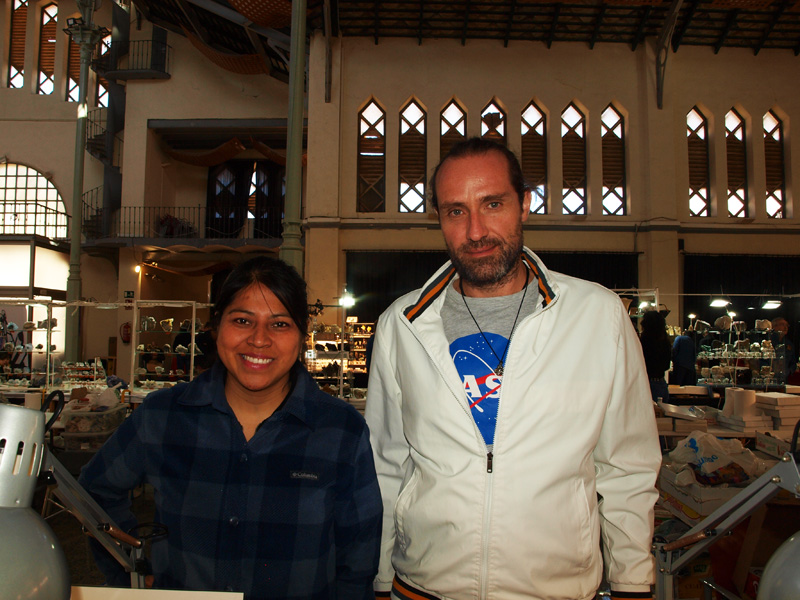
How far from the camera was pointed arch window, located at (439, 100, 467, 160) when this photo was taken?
→ 44.7 feet

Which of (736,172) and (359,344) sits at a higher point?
(736,172)

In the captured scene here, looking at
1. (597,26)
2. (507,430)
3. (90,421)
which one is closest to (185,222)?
(90,421)

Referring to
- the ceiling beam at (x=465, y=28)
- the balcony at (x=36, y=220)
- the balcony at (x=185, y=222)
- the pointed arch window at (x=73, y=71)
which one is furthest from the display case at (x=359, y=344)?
the pointed arch window at (x=73, y=71)

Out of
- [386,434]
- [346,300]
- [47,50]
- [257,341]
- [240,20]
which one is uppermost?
[47,50]

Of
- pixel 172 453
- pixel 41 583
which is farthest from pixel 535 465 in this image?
pixel 41 583

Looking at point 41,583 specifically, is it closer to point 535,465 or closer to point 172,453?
point 172,453

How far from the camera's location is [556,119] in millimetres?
13742

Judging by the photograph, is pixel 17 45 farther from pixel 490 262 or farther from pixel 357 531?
pixel 357 531

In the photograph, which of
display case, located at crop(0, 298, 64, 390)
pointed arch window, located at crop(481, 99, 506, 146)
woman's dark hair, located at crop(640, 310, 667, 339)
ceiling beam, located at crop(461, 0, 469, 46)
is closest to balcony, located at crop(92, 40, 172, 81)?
ceiling beam, located at crop(461, 0, 469, 46)

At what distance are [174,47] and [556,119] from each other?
11.4 m

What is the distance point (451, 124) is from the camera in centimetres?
1373

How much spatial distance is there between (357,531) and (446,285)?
2.77 ft

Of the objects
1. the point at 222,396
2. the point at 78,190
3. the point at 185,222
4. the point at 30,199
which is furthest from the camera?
the point at 30,199

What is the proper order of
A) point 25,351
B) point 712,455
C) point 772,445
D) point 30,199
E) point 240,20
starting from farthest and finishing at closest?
point 30,199 → point 240,20 → point 25,351 → point 772,445 → point 712,455
